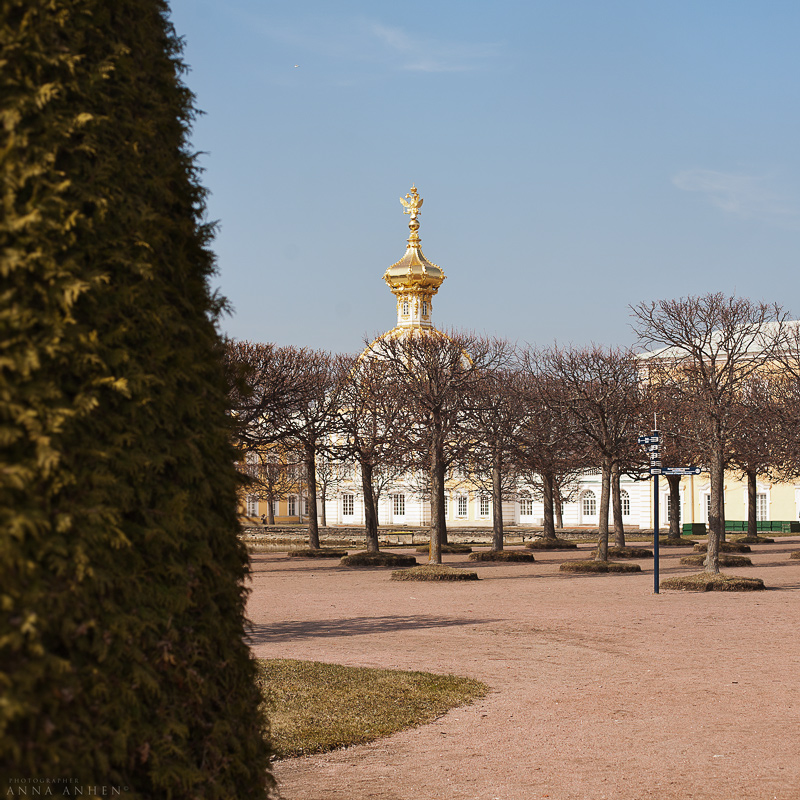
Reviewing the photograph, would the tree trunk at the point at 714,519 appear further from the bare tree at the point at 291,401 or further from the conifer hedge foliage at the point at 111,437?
the conifer hedge foliage at the point at 111,437

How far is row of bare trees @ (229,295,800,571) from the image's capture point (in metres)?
24.9

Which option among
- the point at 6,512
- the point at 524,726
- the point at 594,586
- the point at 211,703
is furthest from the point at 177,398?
the point at 594,586

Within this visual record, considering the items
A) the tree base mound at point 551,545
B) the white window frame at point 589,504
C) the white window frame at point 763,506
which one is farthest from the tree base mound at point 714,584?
the white window frame at point 589,504

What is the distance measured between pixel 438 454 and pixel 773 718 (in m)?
18.7

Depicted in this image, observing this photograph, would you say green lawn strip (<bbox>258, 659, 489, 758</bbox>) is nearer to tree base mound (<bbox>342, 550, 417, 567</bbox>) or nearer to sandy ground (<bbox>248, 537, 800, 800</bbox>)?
sandy ground (<bbox>248, 537, 800, 800</bbox>)

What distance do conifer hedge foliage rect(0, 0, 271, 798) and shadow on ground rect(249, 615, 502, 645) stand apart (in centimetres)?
1029

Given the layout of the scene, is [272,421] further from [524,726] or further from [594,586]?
[524,726]

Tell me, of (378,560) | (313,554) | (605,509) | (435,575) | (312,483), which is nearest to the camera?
(435,575)

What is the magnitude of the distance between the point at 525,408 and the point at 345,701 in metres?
29.0

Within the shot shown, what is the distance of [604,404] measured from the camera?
2894cm

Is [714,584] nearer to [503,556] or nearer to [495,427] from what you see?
[503,556]

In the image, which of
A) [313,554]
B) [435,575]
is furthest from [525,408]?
[435,575]

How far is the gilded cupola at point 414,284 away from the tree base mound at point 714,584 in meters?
44.4

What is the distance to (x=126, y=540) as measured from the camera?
3229 mm
